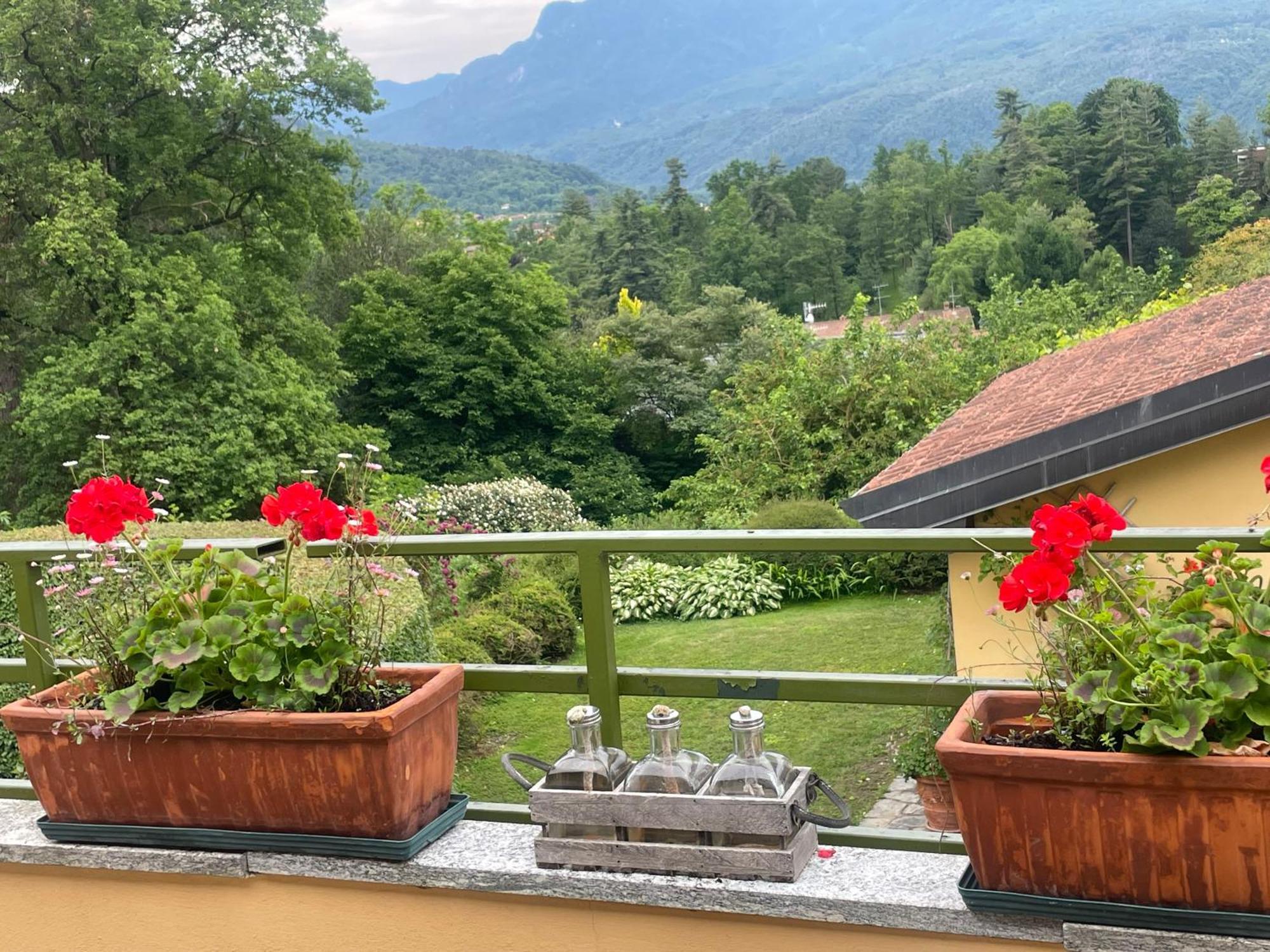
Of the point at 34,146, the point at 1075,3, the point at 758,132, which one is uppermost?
the point at 1075,3

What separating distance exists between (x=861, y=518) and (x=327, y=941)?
159 inches

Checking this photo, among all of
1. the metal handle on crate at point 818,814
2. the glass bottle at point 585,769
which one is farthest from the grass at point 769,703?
the metal handle on crate at point 818,814

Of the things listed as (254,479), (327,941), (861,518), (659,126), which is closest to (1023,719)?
(327,941)

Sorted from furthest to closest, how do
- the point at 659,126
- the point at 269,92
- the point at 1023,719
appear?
the point at 659,126, the point at 269,92, the point at 1023,719

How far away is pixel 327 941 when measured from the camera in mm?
1755

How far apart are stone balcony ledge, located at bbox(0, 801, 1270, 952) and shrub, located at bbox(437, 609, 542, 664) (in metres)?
6.49

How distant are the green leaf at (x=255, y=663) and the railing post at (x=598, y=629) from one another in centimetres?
45

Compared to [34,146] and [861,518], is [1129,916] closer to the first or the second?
[861,518]

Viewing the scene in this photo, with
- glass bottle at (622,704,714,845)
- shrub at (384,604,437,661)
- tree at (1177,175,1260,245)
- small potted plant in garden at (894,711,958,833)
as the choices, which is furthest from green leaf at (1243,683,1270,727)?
tree at (1177,175,1260,245)

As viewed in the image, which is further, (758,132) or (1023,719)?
(758,132)

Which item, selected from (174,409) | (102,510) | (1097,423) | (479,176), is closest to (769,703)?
(1097,423)

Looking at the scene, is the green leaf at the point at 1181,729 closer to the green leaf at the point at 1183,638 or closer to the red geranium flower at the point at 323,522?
the green leaf at the point at 1183,638

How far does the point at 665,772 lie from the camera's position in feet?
5.24

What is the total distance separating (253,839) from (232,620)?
0.32 m
